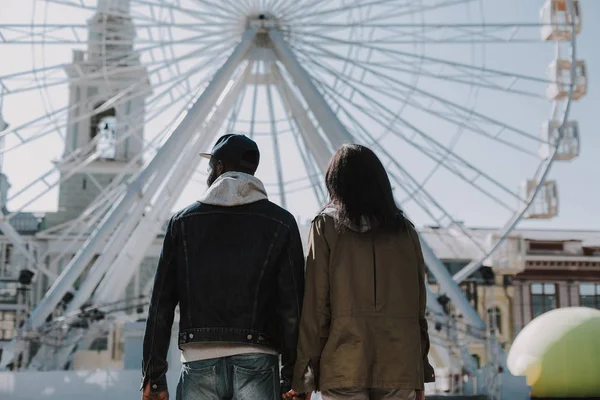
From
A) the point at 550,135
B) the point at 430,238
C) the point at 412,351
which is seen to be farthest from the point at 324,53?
the point at 430,238

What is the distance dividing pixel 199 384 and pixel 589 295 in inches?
1480

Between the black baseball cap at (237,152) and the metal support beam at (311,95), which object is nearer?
the black baseball cap at (237,152)

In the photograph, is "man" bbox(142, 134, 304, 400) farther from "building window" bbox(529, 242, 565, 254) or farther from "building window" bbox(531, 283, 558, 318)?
"building window" bbox(529, 242, 565, 254)

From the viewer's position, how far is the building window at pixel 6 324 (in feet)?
104

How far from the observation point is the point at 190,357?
10.0 ft

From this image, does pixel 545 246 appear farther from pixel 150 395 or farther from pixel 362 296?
pixel 150 395

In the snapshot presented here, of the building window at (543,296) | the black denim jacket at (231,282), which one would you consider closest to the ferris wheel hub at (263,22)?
the black denim jacket at (231,282)

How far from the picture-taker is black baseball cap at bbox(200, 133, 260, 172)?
329 centimetres

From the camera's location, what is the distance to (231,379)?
2973 mm

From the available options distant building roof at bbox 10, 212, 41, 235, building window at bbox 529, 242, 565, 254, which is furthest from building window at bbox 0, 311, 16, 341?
building window at bbox 529, 242, 565, 254

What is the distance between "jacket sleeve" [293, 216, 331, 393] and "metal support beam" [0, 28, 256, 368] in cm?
1014

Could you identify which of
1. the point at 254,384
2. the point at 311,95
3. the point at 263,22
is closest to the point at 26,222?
the point at 263,22

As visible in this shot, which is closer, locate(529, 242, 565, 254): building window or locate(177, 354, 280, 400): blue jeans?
locate(177, 354, 280, 400): blue jeans

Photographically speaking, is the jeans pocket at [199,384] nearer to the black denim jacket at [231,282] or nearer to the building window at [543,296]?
the black denim jacket at [231,282]
